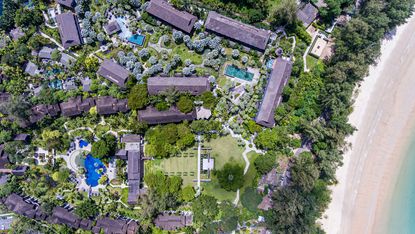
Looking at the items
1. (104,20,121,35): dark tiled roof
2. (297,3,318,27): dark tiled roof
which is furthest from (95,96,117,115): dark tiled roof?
(297,3,318,27): dark tiled roof

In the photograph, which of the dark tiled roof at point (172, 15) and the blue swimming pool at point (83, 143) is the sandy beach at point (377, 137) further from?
the blue swimming pool at point (83, 143)

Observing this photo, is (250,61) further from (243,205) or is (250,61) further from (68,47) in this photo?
(68,47)

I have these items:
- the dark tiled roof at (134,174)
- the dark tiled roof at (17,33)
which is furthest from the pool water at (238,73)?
the dark tiled roof at (17,33)

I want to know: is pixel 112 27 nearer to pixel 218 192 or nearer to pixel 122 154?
pixel 122 154

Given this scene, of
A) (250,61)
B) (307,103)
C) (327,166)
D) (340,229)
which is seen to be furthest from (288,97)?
(340,229)

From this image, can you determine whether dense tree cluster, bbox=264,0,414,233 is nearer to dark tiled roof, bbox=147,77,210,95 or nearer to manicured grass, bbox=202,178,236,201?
manicured grass, bbox=202,178,236,201

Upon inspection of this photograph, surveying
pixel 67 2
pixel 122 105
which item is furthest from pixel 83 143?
pixel 67 2
